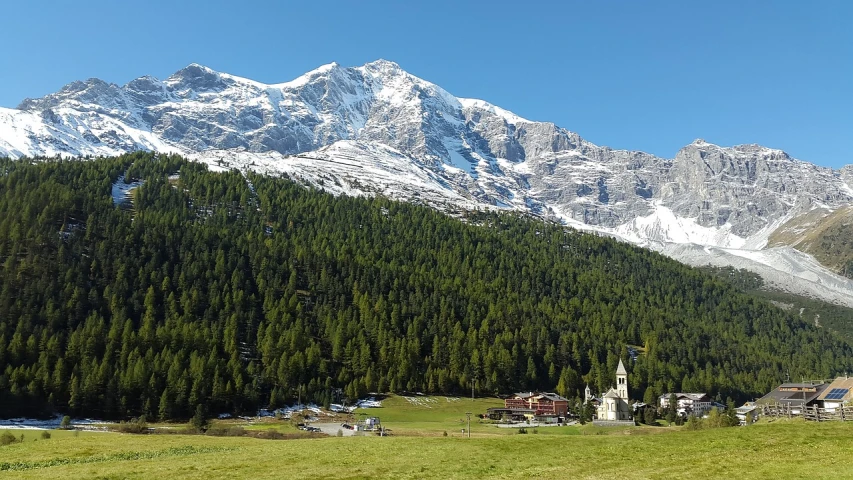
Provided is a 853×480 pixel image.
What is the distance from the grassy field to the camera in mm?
36344

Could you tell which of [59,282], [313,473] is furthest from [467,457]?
[59,282]

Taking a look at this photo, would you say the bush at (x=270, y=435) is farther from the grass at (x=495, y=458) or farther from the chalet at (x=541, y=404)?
the chalet at (x=541, y=404)

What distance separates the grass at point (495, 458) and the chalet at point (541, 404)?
10456cm

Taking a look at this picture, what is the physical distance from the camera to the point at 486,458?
45.5 meters

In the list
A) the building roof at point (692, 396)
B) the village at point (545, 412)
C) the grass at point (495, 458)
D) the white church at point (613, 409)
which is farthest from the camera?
the building roof at point (692, 396)

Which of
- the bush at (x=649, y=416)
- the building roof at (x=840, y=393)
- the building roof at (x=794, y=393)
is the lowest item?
the bush at (x=649, y=416)

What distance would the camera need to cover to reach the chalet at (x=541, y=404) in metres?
156

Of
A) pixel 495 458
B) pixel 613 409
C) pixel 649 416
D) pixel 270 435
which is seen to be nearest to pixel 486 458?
pixel 495 458

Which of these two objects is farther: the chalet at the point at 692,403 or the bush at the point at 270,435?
the chalet at the point at 692,403

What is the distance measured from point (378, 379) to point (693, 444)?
415ft

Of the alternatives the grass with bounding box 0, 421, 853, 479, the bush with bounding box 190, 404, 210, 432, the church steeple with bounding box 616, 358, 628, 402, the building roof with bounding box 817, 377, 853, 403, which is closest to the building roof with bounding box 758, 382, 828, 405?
the building roof with bounding box 817, 377, 853, 403

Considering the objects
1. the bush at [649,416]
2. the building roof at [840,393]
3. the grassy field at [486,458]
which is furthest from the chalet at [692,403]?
the grassy field at [486,458]

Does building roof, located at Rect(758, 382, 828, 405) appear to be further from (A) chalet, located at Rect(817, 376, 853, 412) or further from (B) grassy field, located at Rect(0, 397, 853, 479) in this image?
(B) grassy field, located at Rect(0, 397, 853, 479)

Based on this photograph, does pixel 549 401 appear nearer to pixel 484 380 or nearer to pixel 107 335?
pixel 484 380
